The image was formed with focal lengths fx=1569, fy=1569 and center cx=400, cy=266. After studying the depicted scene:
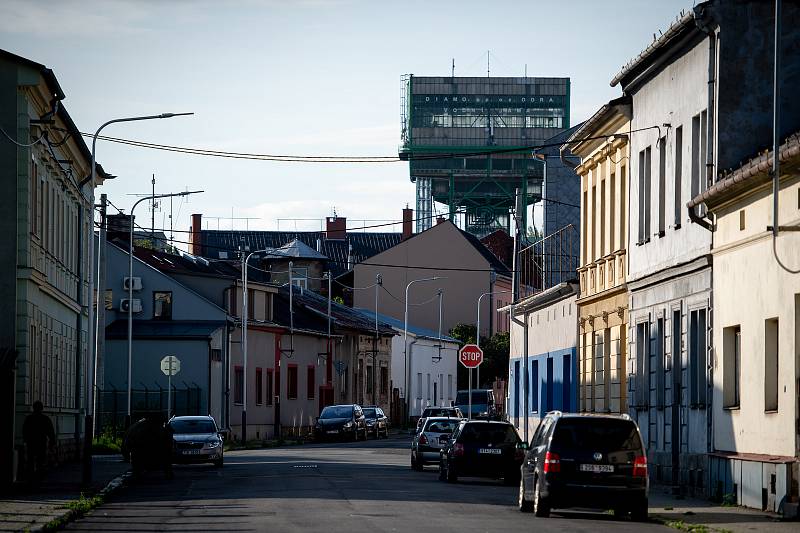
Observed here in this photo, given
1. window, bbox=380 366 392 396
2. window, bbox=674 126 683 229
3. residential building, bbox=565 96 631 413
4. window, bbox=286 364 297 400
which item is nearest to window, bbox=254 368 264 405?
window, bbox=286 364 297 400

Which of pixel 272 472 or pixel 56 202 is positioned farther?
pixel 56 202

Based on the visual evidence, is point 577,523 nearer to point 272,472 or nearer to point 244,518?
point 244,518

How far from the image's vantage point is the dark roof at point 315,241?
465ft

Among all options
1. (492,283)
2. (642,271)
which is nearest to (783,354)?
(642,271)

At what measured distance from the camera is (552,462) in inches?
884

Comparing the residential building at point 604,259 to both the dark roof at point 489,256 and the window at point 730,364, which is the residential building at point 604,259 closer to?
the window at point 730,364

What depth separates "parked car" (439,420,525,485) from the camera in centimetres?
3256

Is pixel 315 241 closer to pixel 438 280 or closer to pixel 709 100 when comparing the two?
pixel 438 280

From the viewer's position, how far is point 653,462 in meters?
32.1

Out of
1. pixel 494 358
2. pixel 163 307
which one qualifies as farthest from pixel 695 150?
pixel 494 358

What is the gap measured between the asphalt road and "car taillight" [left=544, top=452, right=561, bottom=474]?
0.72 meters

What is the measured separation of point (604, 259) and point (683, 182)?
27.0 feet

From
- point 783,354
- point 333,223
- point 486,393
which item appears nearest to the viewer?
point 783,354

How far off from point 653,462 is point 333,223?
11291 cm
